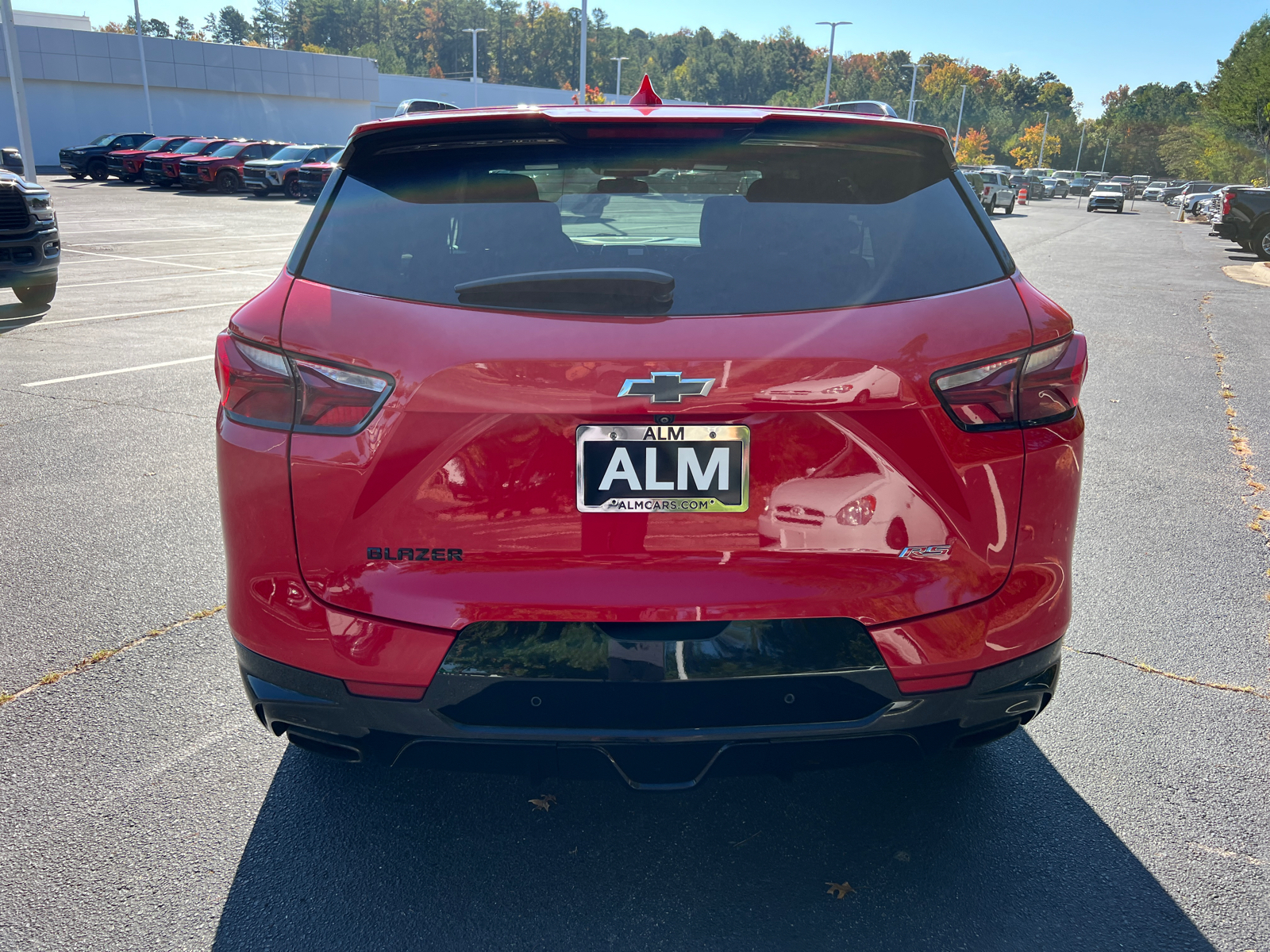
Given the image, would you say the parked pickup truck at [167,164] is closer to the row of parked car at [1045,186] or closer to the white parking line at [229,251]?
the white parking line at [229,251]

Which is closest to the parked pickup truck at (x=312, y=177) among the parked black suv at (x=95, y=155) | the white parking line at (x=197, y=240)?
the white parking line at (x=197, y=240)

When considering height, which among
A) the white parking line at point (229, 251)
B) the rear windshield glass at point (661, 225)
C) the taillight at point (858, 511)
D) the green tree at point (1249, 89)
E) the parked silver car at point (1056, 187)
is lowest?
the parked silver car at point (1056, 187)

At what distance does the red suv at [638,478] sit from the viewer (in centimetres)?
201

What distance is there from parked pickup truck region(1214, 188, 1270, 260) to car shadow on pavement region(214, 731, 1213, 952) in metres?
26.8

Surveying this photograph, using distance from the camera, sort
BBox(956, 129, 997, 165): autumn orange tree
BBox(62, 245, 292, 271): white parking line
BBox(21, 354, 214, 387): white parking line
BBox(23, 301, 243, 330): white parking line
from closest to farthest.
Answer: BBox(21, 354, 214, 387): white parking line, BBox(23, 301, 243, 330): white parking line, BBox(62, 245, 292, 271): white parking line, BBox(956, 129, 997, 165): autumn orange tree

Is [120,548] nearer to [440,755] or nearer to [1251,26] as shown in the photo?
[440,755]

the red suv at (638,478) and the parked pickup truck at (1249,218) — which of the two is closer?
the red suv at (638,478)

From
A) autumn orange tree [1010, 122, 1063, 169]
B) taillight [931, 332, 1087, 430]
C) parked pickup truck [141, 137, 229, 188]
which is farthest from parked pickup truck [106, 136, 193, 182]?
autumn orange tree [1010, 122, 1063, 169]

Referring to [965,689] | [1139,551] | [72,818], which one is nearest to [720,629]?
[965,689]

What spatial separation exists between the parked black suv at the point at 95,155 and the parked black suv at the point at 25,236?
112 ft

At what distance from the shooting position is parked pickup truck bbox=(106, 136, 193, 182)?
38250mm

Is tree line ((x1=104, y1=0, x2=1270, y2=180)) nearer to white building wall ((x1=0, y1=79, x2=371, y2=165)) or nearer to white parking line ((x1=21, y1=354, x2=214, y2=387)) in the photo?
white building wall ((x1=0, y1=79, x2=371, y2=165))

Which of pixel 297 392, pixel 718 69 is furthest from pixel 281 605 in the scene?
pixel 718 69

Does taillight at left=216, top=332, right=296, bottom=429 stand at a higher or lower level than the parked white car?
higher
